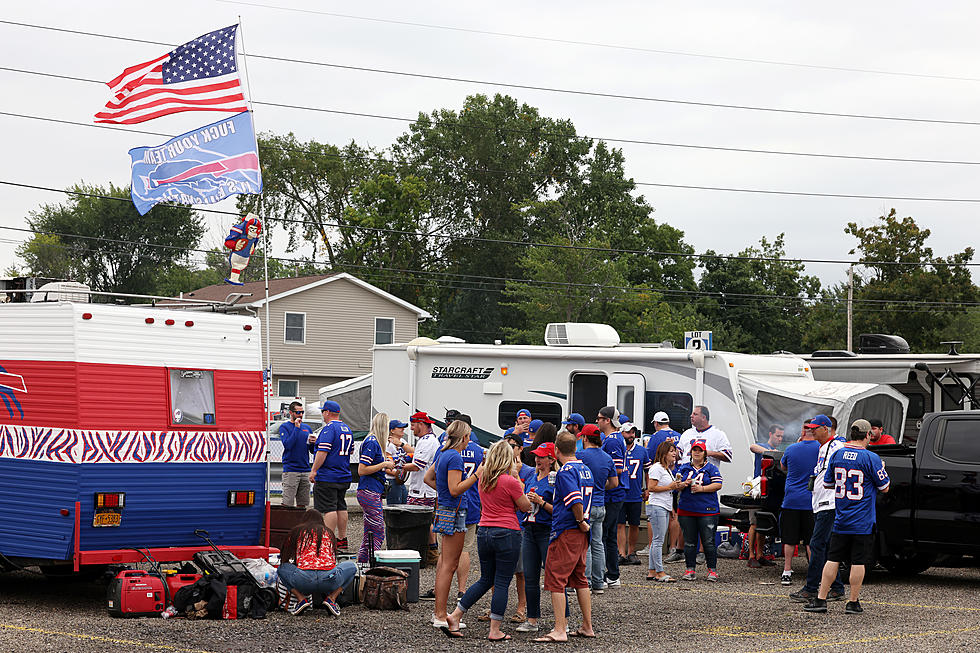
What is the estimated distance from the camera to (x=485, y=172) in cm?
5656

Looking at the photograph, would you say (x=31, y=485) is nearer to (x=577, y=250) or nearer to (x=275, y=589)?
(x=275, y=589)

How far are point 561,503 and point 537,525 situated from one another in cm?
43

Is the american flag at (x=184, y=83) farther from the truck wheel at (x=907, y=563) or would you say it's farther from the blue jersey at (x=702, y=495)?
the truck wheel at (x=907, y=563)

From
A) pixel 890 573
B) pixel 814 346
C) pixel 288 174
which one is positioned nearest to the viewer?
pixel 890 573

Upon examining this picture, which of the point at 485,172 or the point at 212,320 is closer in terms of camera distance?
the point at 212,320

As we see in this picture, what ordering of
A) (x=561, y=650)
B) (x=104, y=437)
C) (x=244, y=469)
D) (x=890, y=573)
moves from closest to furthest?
1. (x=561, y=650)
2. (x=104, y=437)
3. (x=244, y=469)
4. (x=890, y=573)

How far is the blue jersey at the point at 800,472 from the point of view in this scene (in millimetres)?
11836

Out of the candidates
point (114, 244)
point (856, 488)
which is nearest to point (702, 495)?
point (856, 488)

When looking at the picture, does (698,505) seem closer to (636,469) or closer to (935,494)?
(636,469)

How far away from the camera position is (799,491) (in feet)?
39.5

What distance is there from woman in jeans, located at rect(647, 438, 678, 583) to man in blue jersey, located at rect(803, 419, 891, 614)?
2329mm

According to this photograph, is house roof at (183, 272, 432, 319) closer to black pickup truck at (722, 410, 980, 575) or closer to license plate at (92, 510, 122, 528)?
black pickup truck at (722, 410, 980, 575)

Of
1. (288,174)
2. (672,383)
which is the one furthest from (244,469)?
(288,174)

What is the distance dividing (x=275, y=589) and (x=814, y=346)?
3617cm
